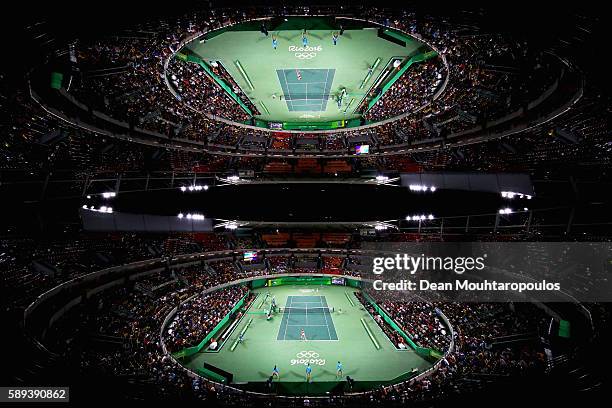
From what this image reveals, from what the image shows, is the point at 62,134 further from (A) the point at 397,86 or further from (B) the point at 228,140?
(A) the point at 397,86

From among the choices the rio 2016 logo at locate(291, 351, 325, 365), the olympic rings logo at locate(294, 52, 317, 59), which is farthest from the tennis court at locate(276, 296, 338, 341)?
the olympic rings logo at locate(294, 52, 317, 59)

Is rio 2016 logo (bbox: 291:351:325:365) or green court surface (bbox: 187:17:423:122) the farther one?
rio 2016 logo (bbox: 291:351:325:365)

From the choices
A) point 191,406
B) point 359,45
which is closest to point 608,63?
point 359,45

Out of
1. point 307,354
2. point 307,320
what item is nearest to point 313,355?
point 307,354

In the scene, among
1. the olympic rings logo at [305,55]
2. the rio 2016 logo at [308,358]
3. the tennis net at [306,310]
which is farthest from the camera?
the tennis net at [306,310]

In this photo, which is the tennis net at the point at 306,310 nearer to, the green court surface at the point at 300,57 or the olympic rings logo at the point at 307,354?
the olympic rings logo at the point at 307,354

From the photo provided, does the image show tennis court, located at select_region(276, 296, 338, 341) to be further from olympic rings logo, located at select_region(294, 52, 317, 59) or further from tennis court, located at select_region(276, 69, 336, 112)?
olympic rings logo, located at select_region(294, 52, 317, 59)

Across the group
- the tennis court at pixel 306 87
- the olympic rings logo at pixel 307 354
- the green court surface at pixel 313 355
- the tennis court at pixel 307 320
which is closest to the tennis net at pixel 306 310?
the tennis court at pixel 307 320
